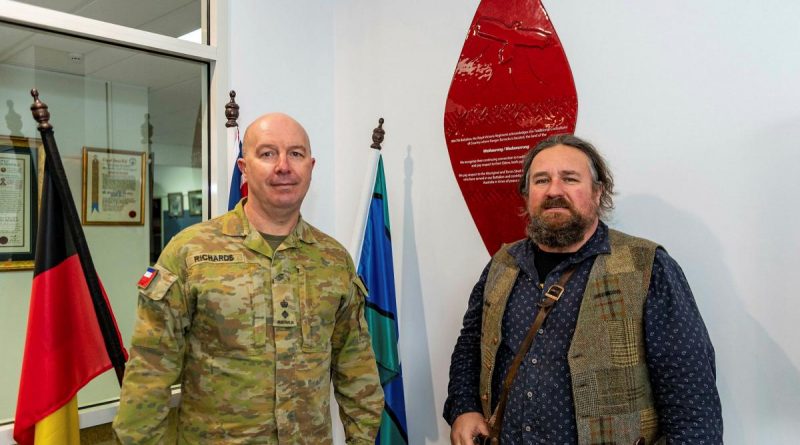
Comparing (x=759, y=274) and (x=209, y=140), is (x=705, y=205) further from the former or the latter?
(x=209, y=140)

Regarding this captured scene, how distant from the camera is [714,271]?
1.60m

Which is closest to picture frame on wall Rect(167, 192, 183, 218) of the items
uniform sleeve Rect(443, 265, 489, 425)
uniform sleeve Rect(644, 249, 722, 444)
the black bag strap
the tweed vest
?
uniform sleeve Rect(443, 265, 489, 425)

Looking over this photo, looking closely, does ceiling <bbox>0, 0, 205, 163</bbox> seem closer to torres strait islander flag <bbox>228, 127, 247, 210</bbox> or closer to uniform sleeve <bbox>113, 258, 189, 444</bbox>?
torres strait islander flag <bbox>228, 127, 247, 210</bbox>

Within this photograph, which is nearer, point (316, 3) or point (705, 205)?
point (705, 205)

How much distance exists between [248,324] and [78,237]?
0.67 metres

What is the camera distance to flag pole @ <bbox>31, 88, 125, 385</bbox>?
163cm

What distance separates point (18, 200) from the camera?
1.87 m

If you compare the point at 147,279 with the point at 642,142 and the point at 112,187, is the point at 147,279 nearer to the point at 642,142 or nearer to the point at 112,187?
the point at 112,187

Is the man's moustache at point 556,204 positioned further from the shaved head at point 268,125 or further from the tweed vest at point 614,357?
the shaved head at point 268,125

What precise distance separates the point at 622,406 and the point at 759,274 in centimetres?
58

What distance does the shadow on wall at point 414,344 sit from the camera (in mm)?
2309

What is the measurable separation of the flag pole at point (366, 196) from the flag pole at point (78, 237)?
34.7 inches

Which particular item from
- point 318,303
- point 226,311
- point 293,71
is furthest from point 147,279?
point 293,71

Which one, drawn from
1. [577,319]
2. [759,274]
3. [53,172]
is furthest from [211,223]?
[759,274]
